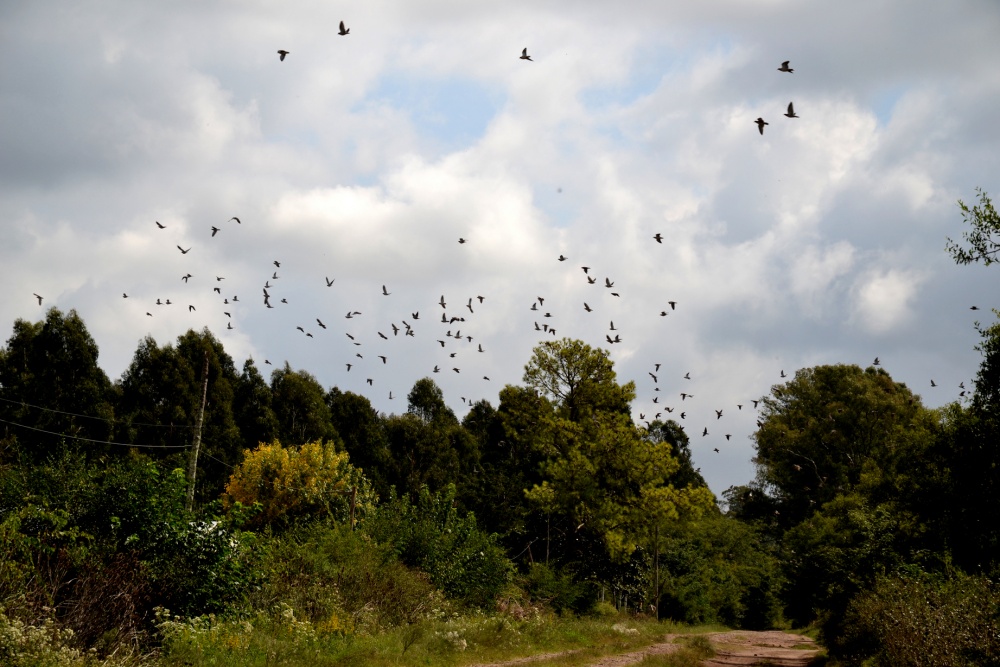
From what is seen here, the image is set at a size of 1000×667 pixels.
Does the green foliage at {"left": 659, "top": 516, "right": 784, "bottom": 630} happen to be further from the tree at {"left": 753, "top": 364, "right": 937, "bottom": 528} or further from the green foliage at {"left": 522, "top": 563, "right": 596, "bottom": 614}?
the green foliage at {"left": 522, "top": 563, "right": 596, "bottom": 614}

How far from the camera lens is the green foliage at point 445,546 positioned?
29.0m

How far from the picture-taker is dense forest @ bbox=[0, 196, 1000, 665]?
54.9 ft

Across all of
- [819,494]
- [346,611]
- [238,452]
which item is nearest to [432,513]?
[346,611]

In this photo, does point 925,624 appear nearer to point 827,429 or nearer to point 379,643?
point 379,643

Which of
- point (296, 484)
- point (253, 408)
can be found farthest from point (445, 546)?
point (253, 408)

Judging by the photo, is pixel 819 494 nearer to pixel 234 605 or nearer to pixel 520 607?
pixel 520 607

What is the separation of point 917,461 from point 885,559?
551 cm

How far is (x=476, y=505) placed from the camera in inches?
2106

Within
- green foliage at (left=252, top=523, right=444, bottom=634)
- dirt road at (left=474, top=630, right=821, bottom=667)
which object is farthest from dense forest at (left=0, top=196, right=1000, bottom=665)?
dirt road at (left=474, top=630, right=821, bottom=667)

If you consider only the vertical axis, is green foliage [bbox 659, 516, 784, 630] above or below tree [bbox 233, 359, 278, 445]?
below

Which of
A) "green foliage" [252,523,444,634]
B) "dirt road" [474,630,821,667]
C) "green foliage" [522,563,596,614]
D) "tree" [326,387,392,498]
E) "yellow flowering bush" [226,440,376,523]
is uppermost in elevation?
"tree" [326,387,392,498]

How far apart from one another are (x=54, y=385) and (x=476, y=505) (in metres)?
24.6

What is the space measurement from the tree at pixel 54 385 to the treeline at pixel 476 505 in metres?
0.11

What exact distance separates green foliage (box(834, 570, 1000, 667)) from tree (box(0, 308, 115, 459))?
36508mm
